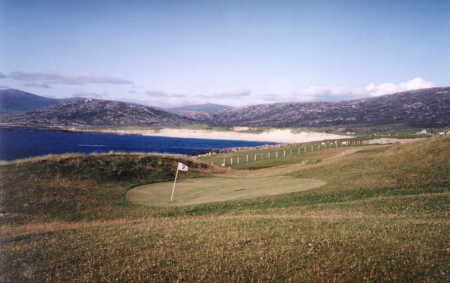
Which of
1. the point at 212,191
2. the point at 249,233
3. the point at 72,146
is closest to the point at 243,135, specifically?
the point at 72,146

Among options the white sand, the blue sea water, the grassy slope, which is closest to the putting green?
the grassy slope

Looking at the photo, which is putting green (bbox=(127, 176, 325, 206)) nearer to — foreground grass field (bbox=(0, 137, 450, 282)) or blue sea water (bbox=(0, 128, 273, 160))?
foreground grass field (bbox=(0, 137, 450, 282))

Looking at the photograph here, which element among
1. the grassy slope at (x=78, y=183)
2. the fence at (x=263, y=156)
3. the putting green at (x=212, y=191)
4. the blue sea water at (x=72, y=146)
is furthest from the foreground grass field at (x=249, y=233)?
the blue sea water at (x=72, y=146)

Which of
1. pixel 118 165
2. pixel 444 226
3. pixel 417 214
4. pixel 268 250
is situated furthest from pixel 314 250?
pixel 118 165

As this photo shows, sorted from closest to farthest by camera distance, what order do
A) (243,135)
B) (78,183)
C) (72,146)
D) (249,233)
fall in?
(249,233) → (78,183) → (72,146) → (243,135)

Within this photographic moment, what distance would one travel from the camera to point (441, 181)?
62.5 feet

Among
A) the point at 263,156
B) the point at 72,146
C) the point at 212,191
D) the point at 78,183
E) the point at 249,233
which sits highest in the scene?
the point at 249,233

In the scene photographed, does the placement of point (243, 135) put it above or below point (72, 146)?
above

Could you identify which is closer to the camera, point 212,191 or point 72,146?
point 212,191

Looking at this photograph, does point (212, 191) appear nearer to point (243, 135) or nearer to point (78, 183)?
point (78, 183)

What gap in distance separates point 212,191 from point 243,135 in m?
151

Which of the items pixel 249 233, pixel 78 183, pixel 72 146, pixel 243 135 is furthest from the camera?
pixel 243 135

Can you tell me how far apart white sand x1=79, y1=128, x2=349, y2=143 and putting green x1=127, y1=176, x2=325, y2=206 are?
10730 centimetres

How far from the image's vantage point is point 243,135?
572ft
